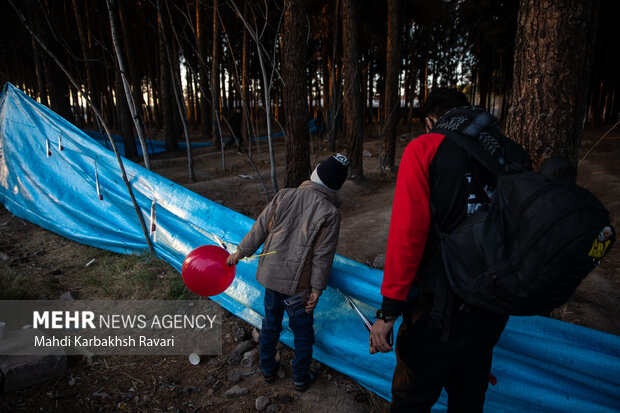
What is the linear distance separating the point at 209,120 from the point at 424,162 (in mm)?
16245

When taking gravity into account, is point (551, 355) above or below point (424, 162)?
below

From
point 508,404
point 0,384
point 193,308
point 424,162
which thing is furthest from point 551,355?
→ point 0,384

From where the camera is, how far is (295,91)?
516cm

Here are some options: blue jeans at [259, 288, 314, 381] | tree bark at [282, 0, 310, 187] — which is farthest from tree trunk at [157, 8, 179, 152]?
blue jeans at [259, 288, 314, 381]

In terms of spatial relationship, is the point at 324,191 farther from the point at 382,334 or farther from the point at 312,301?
the point at 382,334

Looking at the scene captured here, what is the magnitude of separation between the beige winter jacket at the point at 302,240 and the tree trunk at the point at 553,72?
1255 millimetres

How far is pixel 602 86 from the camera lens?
59.5ft

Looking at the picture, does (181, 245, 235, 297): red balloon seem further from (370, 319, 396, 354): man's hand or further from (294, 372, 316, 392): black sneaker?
(370, 319, 396, 354): man's hand

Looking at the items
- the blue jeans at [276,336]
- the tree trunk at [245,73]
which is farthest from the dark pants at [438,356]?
the tree trunk at [245,73]

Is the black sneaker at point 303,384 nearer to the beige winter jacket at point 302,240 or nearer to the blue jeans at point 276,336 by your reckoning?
the blue jeans at point 276,336

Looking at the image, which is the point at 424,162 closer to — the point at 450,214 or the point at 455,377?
the point at 450,214

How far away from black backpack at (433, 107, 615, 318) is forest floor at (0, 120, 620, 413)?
1386 millimetres

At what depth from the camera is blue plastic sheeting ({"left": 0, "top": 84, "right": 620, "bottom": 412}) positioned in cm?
164

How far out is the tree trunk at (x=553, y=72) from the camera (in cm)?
187
